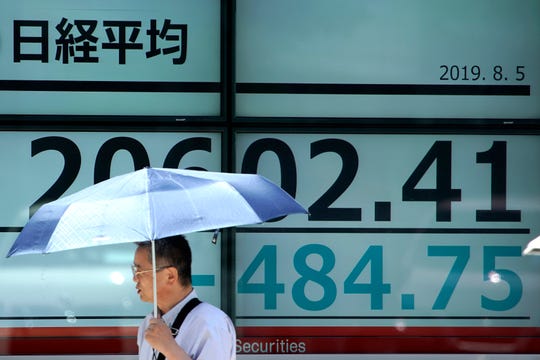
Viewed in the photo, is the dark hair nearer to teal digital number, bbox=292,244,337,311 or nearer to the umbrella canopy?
the umbrella canopy

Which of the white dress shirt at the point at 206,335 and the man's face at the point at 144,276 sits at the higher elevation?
the man's face at the point at 144,276

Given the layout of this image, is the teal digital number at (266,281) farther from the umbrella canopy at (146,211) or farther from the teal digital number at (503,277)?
the umbrella canopy at (146,211)

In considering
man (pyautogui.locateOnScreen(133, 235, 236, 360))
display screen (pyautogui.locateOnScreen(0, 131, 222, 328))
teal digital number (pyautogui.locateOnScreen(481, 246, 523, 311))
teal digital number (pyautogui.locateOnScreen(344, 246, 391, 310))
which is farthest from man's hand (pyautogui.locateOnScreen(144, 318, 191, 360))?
teal digital number (pyautogui.locateOnScreen(481, 246, 523, 311))

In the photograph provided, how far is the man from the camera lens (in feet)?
12.6

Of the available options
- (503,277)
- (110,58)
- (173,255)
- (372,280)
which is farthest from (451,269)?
(173,255)

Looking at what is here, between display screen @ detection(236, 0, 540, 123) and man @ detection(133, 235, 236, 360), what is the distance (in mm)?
2600

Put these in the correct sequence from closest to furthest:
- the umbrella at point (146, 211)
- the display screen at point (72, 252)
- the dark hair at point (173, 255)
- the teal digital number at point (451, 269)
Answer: the umbrella at point (146, 211) → the dark hair at point (173, 255) → the display screen at point (72, 252) → the teal digital number at point (451, 269)

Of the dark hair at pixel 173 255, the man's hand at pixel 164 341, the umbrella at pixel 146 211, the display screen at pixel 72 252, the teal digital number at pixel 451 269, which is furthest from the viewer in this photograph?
the teal digital number at pixel 451 269

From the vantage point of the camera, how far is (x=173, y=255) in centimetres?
406

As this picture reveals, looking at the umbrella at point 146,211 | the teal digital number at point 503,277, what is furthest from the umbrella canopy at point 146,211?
the teal digital number at point 503,277

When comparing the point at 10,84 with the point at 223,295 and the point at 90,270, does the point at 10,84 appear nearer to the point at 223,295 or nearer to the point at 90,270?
the point at 90,270

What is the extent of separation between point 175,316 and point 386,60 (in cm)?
313

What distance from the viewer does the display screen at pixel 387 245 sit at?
257 inches

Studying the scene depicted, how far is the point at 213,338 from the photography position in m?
3.86
